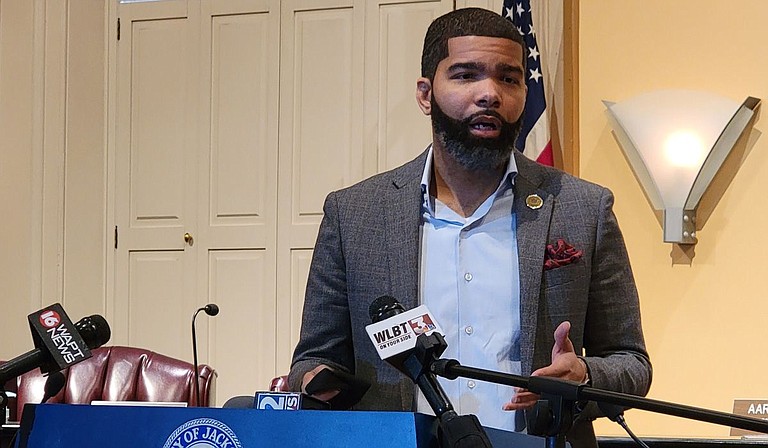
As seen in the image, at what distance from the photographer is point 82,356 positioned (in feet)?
4.47

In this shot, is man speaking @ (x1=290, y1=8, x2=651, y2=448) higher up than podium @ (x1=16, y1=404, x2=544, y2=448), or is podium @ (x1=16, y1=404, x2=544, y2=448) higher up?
man speaking @ (x1=290, y1=8, x2=651, y2=448)

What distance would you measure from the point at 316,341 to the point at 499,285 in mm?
341

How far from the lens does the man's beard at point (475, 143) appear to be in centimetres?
193

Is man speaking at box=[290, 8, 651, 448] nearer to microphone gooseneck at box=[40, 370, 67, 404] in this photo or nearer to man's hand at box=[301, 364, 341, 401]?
man's hand at box=[301, 364, 341, 401]

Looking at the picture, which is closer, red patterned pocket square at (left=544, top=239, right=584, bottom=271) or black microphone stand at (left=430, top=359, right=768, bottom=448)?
black microphone stand at (left=430, top=359, right=768, bottom=448)

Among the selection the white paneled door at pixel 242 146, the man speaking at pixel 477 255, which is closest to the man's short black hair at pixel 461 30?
the man speaking at pixel 477 255

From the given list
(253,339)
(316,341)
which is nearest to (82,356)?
(316,341)

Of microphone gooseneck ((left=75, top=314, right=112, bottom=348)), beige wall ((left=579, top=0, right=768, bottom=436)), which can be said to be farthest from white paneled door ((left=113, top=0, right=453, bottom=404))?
microphone gooseneck ((left=75, top=314, right=112, bottom=348))

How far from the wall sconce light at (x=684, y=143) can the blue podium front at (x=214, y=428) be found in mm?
2426

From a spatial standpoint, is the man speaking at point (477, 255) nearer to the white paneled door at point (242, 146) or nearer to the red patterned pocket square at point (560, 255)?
the red patterned pocket square at point (560, 255)

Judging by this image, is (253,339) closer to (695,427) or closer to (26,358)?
(695,427)

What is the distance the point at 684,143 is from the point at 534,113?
0.54m

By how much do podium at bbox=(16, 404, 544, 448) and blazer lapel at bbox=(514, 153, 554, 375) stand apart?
0.52m

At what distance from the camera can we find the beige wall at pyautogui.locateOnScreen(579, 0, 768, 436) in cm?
346
